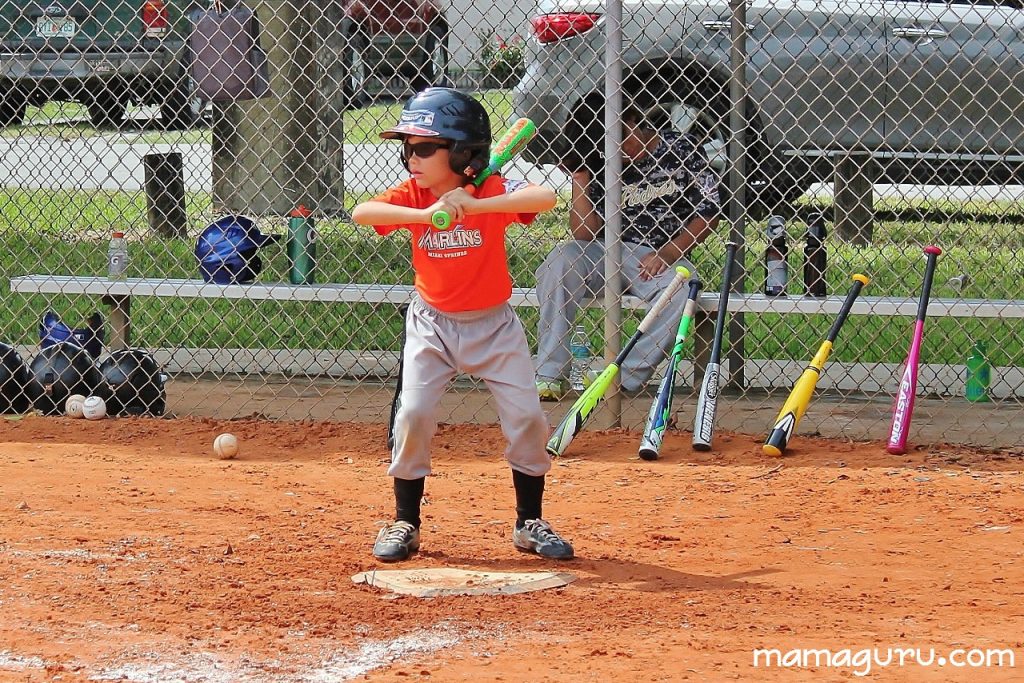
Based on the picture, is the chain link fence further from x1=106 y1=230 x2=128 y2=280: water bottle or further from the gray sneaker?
the gray sneaker

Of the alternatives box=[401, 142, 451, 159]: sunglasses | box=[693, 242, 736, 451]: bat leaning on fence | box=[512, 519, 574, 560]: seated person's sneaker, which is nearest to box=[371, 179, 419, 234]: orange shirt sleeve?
box=[401, 142, 451, 159]: sunglasses

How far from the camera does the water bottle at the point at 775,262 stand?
638 cm

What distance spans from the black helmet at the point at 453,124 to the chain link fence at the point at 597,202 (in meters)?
2.07

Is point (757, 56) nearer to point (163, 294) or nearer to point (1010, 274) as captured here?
point (1010, 274)

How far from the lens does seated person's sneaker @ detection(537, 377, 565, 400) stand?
262 inches

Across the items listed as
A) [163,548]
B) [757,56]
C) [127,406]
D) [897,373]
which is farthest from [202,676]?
[757,56]

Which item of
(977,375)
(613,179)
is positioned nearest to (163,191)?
(613,179)

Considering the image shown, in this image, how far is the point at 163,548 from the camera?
14.1ft

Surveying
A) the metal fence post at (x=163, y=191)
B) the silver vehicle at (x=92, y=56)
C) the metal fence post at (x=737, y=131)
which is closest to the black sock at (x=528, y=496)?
the metal fence post at (x=737, y=131)

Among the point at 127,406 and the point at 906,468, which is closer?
the point at 906,468

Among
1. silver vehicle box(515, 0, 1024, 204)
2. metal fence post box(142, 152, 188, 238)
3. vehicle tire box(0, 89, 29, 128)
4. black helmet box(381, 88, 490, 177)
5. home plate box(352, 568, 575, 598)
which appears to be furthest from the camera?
vehicle tire box(0, 89, 29, 128)

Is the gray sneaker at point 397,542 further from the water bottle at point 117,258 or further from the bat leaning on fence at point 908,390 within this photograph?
the water bottle at point 117,258

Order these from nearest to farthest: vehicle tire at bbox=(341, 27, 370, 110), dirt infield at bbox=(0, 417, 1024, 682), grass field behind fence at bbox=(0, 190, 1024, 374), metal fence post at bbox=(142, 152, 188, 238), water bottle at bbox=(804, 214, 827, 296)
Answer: dirt infield at bbox=(0, 417, 1024, 682)
water bottle at bbox=(804, 214, 827, 296)
grass field behind fence at bbox=(0, 190, 1024, 374)
metal fence post at bbox=(142, 152, 188, 238)
vehicle tire at bbox=(341, 27, 370, 110)

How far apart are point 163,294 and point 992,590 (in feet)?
13.9
